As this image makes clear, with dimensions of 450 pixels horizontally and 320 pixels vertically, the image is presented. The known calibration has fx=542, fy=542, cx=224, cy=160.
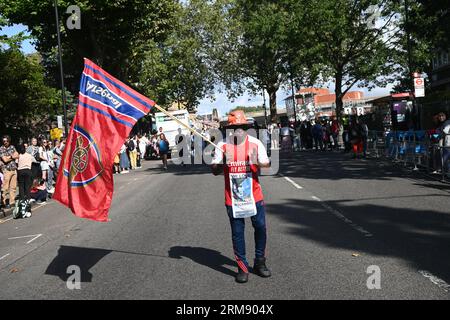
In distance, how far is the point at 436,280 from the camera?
5.46 m

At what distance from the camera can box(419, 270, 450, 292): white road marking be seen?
5239 mm

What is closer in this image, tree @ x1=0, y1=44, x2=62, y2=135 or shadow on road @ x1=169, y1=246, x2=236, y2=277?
shadow on road @ x1=169, y1=246, x2=236, y2=277

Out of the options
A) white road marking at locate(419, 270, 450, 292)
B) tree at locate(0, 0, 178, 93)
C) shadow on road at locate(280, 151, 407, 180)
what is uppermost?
tree at locate(0, 0, 178, 93)

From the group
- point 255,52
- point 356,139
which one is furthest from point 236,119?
point 255,52

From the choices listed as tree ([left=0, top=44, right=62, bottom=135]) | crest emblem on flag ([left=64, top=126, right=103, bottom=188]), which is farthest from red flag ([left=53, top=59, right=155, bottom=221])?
tree ([left=0, top=44, right=62, bottom=135])

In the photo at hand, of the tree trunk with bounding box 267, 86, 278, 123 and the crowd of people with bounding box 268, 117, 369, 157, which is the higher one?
the tree trunk with bounding box 267, 86, 278, 123

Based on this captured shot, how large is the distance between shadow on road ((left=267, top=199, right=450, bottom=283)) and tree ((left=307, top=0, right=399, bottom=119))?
85.6 ft

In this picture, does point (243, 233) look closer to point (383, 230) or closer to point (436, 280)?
point (436, 280)

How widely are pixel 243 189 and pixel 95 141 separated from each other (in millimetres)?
2021

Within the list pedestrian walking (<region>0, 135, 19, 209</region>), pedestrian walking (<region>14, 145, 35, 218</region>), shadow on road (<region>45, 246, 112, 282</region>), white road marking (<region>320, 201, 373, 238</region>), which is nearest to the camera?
shadow on road (<region>45, 246, 112, 282</region>)

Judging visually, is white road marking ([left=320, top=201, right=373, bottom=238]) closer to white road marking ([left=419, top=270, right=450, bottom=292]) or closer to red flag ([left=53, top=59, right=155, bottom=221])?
white road marking ([left=419, top=270, right=450, bottom=292])

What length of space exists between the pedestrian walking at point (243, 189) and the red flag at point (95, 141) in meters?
1.44
